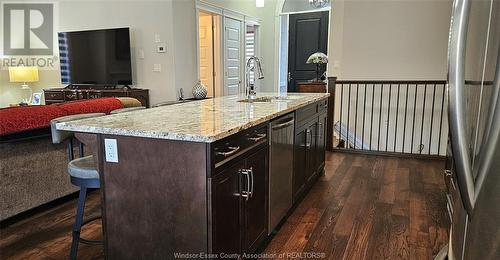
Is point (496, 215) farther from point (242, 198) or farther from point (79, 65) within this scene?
point (79, 65)

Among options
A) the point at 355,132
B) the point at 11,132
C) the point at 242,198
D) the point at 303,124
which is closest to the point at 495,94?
the point at 242,198

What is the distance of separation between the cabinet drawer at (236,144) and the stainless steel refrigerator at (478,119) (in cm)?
97

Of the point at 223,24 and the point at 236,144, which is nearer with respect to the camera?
the point at 236,144

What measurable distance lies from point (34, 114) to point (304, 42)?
20.2 feet

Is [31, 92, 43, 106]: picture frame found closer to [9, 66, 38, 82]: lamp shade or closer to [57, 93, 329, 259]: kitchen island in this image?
[9, 66, 38, 82]: lamp shade

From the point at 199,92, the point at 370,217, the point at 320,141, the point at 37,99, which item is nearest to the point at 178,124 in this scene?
the point at 370,217

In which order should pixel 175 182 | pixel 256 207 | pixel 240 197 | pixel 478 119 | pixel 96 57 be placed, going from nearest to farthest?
pixel 478 119 < pixel 175 182 < pixel 240 197 < pixel 256 207 < pixel 96 57

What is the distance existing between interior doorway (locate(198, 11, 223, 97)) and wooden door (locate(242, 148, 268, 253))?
4.73 m

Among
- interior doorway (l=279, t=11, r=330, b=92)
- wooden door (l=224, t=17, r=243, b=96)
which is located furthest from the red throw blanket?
interior doorway (l=279, t=11, r=330, b=92)

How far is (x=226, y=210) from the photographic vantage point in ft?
5.70

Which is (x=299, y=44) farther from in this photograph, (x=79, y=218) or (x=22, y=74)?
(x=79, y=218)

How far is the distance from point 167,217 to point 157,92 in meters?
4.26

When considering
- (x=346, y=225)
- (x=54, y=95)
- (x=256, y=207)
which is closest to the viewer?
(x=256, y=207)

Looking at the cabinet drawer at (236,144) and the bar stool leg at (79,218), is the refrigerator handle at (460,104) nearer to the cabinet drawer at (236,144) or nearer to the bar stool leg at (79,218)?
the cabinet drawer at (236,144)
